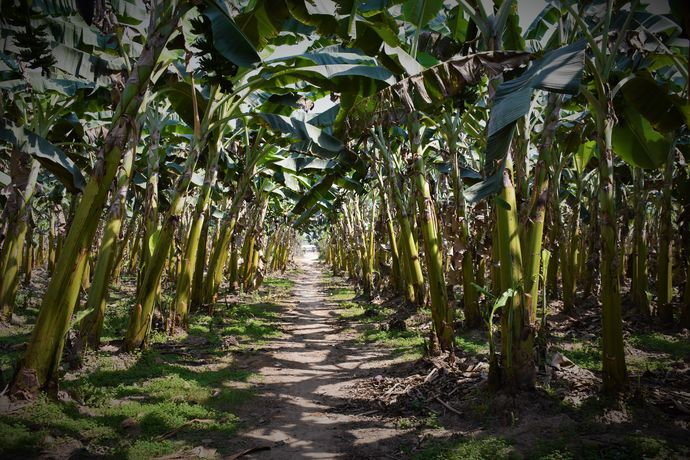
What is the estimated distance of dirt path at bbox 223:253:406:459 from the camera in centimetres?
412

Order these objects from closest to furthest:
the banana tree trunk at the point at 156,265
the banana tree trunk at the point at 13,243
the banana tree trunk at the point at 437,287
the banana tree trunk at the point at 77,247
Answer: the banana tree trunk at the point at 77,247
the banana tree trunk at the point at 437,287
the banana tree trunk at the point at 156,265
the banana tree trunk at the point at 13,243

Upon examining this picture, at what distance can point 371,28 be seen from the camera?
5.94 meters

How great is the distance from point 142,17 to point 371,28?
428 centimetres

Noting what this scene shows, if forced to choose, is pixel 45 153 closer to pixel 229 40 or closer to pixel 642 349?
pixel 229 40

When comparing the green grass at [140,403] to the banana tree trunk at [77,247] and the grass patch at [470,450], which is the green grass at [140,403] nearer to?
the banana tree trunk at [77,247]

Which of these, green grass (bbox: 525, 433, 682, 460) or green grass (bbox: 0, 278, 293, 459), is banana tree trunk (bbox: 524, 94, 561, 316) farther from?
green grass (bbox: 0, 278, 293, 459)

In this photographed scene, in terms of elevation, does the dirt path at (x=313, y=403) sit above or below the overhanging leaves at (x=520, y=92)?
below

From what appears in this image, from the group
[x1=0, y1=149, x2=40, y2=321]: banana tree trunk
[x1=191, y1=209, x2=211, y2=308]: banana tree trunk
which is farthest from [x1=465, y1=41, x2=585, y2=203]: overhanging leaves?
[x1=0, y1=149, x2=40, y2=321]: banana tree trunk

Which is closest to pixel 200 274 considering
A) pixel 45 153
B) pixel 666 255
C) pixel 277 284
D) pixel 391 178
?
pixel 391 178

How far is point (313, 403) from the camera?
5.53 m

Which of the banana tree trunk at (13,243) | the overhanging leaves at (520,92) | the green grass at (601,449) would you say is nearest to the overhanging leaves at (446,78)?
the overhanging leaves at (520,92)

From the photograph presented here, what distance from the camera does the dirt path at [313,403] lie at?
162 inches

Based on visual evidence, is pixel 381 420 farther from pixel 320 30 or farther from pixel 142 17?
pixel 142 17

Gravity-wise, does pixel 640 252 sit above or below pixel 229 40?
below
